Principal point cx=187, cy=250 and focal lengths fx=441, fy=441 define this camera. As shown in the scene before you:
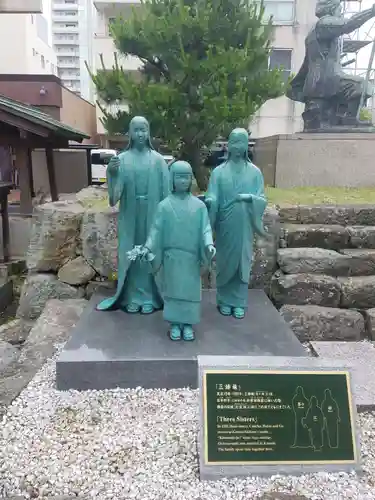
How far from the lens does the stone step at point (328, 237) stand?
4.99 metres

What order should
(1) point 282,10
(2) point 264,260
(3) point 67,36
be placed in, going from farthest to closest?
(3) point 67,36, (1) point 282,10, (2) point 264,260

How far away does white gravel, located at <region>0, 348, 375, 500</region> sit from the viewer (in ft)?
7.45

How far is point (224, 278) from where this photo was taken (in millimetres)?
3988

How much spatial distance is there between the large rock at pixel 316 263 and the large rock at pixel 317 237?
258mm

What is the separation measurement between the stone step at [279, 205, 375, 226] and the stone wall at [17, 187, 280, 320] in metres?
0.29

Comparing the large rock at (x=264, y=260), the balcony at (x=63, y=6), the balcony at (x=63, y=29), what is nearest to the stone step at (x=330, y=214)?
the large rock at (x=264, y=260)

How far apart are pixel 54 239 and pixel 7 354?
5.07ft

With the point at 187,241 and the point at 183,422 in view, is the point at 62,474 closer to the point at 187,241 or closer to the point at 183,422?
the point at 183,422

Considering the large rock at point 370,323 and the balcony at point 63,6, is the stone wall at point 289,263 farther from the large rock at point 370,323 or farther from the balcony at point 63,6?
the balcony at point 63,6

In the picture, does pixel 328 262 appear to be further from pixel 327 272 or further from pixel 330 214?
pixel 330 214

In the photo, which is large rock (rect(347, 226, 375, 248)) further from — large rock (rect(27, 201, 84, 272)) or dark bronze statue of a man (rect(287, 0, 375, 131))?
large rock (rect(27, 201, 84, 272))

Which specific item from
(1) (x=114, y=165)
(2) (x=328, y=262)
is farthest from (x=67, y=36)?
(2) (x=328, y=262)

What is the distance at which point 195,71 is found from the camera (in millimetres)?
5918

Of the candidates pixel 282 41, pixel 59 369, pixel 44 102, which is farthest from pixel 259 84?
pixel 282 41
